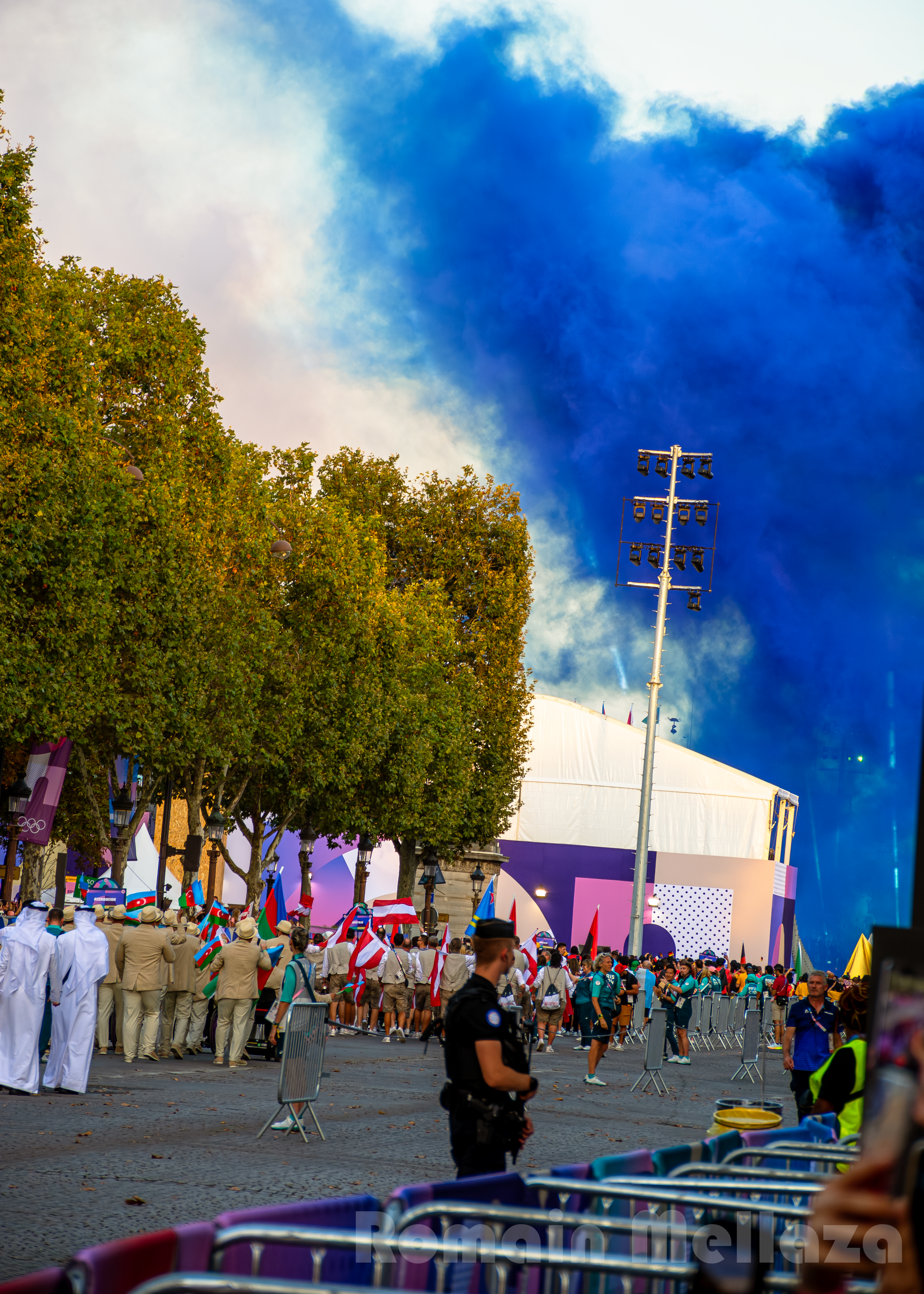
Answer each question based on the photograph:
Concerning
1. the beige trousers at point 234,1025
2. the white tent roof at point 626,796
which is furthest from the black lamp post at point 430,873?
the beige trousers at point 234,1025

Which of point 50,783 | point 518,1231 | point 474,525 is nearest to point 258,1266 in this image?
point 518,1231

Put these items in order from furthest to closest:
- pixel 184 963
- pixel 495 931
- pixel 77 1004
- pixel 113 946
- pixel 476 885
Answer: pixel 476 885 → pixel 184 963 → pixel 113 946 → pixel 77 1004 → pixel 495 931

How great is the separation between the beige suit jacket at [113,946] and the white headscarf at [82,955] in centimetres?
293

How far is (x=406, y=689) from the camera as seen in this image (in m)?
44.6

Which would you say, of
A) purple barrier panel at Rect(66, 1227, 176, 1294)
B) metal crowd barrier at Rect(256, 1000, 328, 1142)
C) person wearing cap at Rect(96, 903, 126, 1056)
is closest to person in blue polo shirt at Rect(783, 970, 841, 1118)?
metal crowd barrier at Rect(256, 1000, 328, 1142)

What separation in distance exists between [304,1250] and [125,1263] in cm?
99

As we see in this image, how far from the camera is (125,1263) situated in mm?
3693

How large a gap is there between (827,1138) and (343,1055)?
17.1m

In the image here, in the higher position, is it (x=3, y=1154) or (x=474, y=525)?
(x=474, y=525)

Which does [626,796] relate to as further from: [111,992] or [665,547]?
[111,992]

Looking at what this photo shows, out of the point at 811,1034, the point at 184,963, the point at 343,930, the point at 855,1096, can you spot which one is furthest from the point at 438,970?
the point at 855,1096

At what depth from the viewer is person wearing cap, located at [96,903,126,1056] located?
20344 millimetres

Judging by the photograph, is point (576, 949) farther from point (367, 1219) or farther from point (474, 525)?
point (367, 1219)

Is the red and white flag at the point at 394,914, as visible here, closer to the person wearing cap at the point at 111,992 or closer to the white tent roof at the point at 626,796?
the person wearing cap at the point at 111,992
